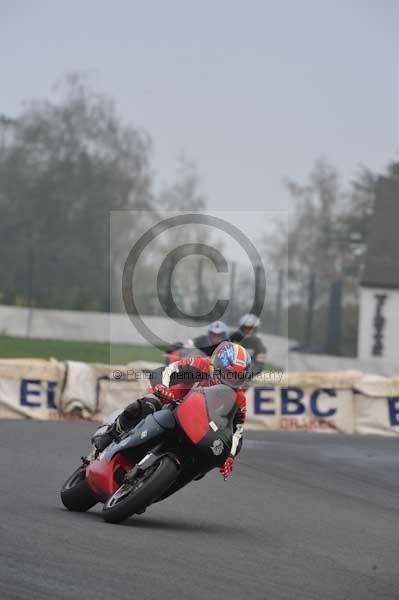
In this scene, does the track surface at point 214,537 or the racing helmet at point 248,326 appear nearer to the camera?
the track surface at point 214,537

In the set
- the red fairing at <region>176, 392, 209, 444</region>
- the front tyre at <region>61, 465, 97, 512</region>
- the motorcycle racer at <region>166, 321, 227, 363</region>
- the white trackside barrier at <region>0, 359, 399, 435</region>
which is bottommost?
the white trackside barrier at <region>0, 359, 399, 435</region>

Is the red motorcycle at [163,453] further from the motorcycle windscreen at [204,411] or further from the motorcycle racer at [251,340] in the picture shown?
the motorcycle racer at [251,340]

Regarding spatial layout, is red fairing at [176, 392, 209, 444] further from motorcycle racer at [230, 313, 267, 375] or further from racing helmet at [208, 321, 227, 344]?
motorcycle racer at [230, 313, 267, 375]

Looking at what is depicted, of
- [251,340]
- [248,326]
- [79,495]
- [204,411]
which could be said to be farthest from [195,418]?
[251,340]

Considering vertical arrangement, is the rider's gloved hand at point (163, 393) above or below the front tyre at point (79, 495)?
Answer: above

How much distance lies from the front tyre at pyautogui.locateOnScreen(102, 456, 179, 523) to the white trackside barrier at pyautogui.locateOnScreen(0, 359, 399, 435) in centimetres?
957

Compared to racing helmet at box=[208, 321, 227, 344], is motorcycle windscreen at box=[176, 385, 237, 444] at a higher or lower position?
higher

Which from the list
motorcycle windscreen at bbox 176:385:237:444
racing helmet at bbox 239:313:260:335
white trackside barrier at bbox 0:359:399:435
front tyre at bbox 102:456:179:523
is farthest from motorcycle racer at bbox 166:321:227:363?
front tyre at bbox 102:456:179:523

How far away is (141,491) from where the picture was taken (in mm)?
7844

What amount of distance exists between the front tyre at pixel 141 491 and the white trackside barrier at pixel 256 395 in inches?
377

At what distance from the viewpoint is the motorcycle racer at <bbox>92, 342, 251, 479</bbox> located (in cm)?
827

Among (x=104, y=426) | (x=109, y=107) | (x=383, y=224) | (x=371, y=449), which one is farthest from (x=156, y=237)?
(x=104, y=426)

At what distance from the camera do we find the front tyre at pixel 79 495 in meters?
8.60

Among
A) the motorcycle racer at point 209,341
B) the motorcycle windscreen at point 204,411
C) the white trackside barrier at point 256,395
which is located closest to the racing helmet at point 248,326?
the white trackside barrier at point 256,395
